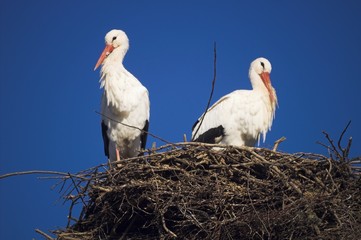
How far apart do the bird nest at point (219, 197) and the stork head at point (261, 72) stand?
5.91ft

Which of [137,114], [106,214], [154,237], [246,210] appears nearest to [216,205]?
[246,210]

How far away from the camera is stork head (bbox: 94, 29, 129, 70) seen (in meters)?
8.11

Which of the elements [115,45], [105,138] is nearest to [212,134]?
[105,138]

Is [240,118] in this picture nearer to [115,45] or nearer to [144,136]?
[144,136]

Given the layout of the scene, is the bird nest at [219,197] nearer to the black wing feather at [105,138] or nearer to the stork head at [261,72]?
the black wing feather at [105,138]

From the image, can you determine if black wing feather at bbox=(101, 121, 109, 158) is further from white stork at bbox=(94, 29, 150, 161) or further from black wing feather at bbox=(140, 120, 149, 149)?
black wing feather at bbox=(140, 120, 149, 149)

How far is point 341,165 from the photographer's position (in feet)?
20.4

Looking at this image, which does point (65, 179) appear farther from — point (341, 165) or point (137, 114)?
point (341, 165)

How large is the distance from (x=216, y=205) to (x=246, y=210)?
→ 248 mm

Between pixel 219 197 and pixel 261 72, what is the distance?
101 inches

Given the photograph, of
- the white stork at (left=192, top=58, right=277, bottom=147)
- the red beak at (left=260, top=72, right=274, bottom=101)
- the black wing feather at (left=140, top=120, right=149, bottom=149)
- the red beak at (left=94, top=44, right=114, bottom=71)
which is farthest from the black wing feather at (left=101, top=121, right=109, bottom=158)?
the red beak at (left=260, top=72, right=274, bottom=101)

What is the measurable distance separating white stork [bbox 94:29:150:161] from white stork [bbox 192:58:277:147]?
61cm

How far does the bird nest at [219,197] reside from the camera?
5832 mm

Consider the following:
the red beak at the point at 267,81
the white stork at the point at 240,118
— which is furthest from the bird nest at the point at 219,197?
the red beak at the point at 267,81
